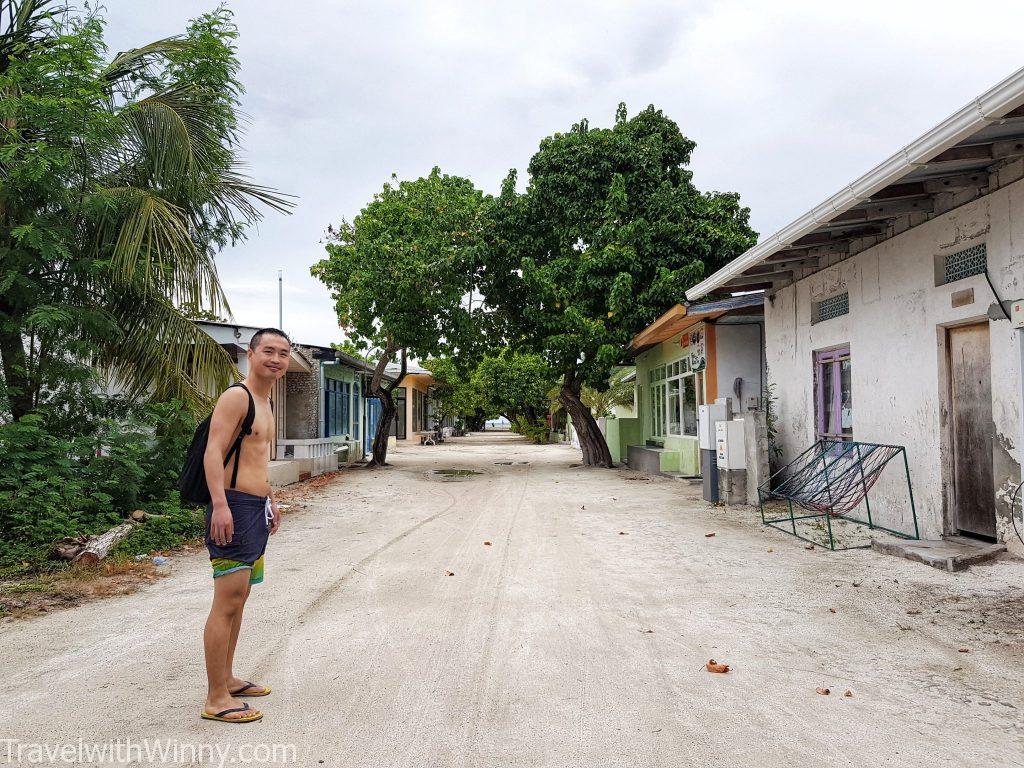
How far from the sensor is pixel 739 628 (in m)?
4.52

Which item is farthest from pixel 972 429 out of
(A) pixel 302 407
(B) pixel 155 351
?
(A) pixel 302 407

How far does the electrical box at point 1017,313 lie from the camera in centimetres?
572

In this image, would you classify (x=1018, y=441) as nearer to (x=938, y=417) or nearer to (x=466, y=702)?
(x=938, y=417)

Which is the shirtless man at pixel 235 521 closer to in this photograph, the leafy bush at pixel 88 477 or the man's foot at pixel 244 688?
the man's foot at pixel 244 688

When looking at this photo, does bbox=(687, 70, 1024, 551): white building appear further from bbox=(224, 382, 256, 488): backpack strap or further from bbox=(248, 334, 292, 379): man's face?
bbox=(224, 382, 256, 488): backpack strap

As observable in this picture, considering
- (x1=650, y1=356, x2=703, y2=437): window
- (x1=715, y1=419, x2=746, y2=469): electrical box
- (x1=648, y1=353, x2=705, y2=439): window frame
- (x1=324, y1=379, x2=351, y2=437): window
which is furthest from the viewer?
(x1=324, y1=379, x2=351, y2=437): window

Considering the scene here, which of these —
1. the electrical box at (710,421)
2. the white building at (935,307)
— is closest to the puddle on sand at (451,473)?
the electrical box at (710,421)

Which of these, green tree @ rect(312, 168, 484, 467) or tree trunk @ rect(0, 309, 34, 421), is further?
green tree @ rect(312, 168, 484, 467)

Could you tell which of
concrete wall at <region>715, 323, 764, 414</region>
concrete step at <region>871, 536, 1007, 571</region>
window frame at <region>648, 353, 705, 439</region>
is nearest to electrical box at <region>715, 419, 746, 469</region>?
concrete wall at <region>715, 323, 764, 414</region>

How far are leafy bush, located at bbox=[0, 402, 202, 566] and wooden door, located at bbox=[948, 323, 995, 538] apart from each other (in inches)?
322

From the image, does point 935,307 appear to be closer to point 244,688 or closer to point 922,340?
point 922,340

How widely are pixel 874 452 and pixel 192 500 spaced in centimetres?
736

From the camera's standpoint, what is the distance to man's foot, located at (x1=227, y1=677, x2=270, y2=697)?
3338 mm

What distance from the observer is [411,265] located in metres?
16.1
